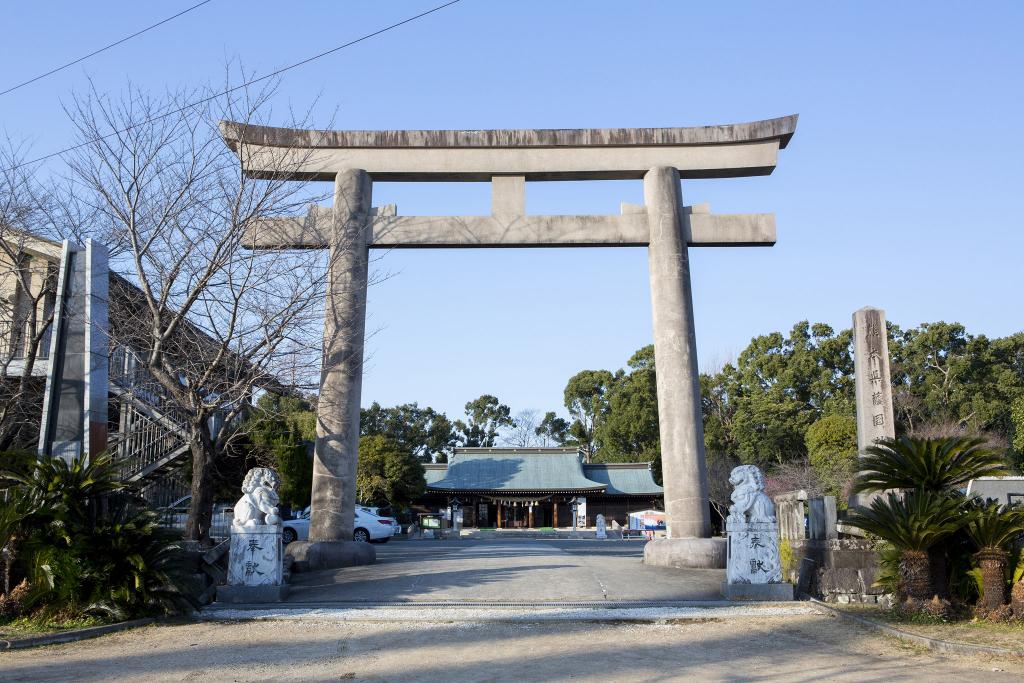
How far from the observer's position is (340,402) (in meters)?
14.2

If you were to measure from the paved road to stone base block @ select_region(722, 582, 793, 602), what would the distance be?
0.31m

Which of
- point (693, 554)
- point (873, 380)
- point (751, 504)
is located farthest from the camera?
point (873, 380)

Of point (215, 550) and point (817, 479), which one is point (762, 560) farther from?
point (817, 479)

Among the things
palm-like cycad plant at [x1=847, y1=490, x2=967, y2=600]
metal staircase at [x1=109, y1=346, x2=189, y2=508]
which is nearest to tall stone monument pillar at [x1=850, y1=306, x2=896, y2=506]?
palm-like cycad plant at [x1=847, y1=490, x2=967, y2=600]

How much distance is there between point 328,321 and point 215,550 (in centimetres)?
420

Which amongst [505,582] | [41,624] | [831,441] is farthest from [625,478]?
[41,624]

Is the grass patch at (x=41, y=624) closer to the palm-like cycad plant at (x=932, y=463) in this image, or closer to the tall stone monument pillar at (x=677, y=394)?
the tall stone monument pillar at (x=677, y=394)

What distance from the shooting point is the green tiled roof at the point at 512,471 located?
4706cm

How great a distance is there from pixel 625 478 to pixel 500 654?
135ft

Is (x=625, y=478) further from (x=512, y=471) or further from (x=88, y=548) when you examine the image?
(x=88, y=548)

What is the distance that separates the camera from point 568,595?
11.1m

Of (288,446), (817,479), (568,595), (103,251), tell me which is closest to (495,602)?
(568,595)

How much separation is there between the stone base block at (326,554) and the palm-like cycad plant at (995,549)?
847cm

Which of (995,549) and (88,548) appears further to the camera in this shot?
(995,549)
